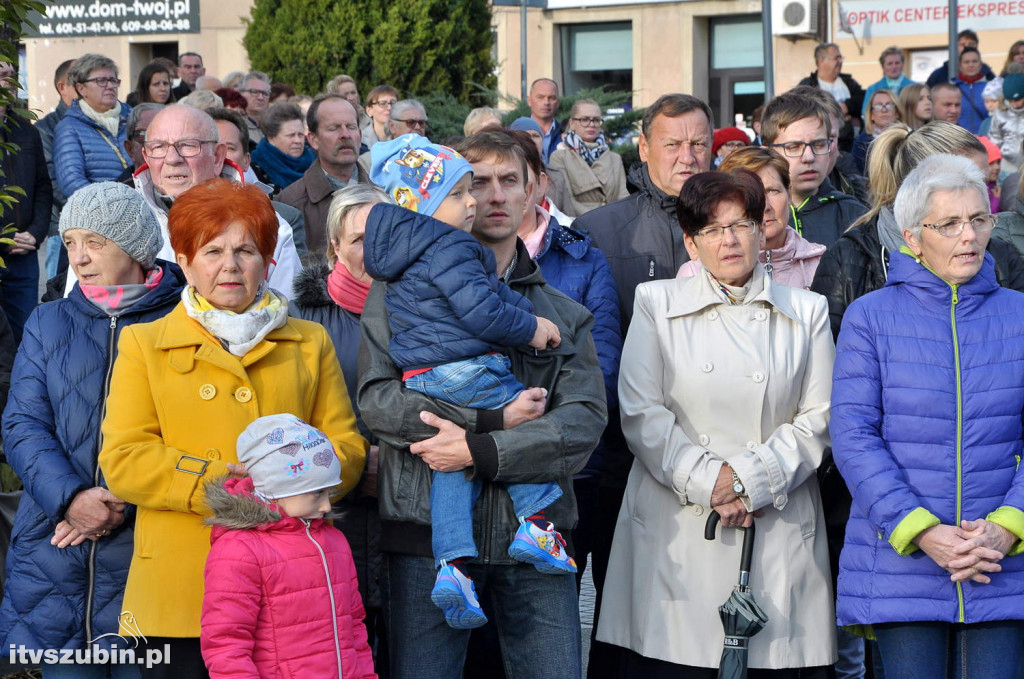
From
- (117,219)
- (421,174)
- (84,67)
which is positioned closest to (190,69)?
(84,67)

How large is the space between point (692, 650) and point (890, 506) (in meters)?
0.85

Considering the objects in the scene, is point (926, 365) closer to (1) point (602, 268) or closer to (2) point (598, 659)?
(1) point (602, 268)

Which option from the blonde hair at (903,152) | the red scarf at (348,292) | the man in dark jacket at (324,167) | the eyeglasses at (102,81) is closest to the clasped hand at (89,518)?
the red scarf at (348,292)

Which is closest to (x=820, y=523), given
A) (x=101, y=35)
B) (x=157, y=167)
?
(x=157, y=167)

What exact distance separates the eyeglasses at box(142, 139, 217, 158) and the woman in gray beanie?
1306 millimetres

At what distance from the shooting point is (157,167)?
537 centimetres

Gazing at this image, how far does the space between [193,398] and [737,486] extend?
1.76 m

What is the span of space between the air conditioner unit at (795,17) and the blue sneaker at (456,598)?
2103cm

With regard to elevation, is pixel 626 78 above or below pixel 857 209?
above

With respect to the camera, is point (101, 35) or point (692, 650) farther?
point (101, 35)

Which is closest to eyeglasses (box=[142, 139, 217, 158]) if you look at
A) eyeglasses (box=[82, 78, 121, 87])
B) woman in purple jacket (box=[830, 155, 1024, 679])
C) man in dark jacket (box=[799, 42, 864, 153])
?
woman in purple jacket (box=[830, 155, 1024, 679])

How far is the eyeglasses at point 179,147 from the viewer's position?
5.32 meters

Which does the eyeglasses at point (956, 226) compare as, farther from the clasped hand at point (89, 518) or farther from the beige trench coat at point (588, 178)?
the beige trench coat at point (588, 178)

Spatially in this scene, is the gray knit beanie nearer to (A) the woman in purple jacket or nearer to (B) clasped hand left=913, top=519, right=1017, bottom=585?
(A) the woman in purple jacket
